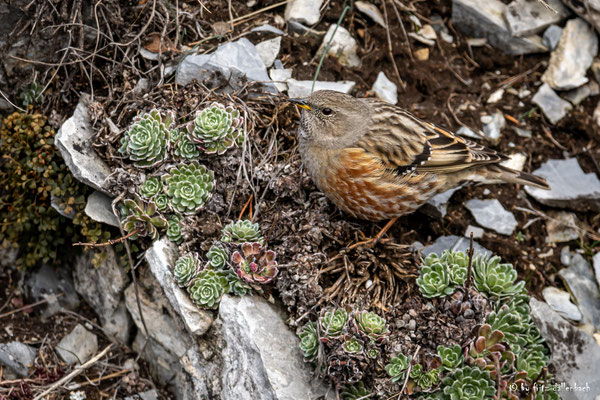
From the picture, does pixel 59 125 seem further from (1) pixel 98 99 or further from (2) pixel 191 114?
(2) pixel 191 114

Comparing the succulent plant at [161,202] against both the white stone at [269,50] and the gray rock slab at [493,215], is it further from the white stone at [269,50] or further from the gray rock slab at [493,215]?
the gray rock slab at [493,215]

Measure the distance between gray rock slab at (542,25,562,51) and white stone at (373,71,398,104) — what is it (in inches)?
63.6

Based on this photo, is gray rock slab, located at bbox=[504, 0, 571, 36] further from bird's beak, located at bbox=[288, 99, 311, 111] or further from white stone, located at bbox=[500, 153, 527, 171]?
bird's beak, located at bbox=[288, 99, 311, 111]

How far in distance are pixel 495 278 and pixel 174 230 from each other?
2.37 m

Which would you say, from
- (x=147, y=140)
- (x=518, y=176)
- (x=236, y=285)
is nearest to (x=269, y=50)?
(x=147, y=140)

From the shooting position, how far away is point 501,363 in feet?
13.4

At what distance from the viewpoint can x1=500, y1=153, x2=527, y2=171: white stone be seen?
5.41m

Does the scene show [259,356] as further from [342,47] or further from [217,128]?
[342,47]

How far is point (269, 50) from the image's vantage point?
5.41 m

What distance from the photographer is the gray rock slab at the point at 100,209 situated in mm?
4766

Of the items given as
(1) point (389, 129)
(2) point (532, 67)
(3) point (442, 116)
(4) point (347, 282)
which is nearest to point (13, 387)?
(4) point (347, 282)

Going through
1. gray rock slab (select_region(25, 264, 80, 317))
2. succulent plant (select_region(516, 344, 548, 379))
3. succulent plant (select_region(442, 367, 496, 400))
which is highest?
succulent plant (select_region(442, 367, 496, 400))

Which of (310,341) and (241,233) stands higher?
(241,233)

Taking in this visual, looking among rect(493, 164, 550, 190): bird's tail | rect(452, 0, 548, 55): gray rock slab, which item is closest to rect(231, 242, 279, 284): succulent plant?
rect(493, 164, 550, 190): bird's tail
